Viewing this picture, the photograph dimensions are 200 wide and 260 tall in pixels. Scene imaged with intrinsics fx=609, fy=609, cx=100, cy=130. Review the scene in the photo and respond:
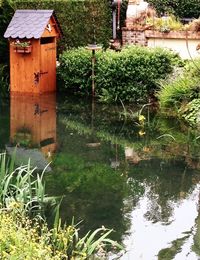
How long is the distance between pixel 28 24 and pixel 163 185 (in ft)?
25.7

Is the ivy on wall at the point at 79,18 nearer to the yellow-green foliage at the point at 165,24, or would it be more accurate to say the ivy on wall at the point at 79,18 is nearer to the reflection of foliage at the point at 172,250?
the yellow-green foliage at the point at 165,24

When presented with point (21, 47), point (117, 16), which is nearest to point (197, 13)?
point (117, 16)

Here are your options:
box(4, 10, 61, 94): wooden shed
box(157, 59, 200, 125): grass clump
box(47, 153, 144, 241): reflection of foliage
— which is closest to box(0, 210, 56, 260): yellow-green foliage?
box(47, 153, 144, 241): reflection of foliage

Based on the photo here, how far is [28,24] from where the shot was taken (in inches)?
623

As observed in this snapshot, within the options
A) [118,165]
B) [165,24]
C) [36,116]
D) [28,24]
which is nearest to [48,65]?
[28,24]

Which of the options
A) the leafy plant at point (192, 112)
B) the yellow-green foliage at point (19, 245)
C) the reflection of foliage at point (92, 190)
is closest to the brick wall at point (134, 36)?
the leafy plant at point (192, 112)

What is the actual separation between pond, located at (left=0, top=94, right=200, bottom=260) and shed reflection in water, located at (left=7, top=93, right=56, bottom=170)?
2 cm

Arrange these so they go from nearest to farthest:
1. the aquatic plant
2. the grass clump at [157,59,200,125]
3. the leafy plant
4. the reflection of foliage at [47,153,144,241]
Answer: the aquatic plant < the reflection of foliage at [47,153,144,241] < the leafy plant < the grass clump at [157,59,200,125]

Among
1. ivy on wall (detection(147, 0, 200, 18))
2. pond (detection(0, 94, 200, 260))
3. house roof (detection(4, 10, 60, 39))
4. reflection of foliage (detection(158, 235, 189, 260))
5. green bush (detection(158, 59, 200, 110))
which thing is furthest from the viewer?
ivy on wall (detection(147, 0, 200, 18))

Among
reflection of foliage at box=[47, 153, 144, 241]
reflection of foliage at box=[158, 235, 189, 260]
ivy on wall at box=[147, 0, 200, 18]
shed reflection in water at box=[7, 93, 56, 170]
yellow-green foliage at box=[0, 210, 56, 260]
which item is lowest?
reflection of foliage at box=[158, 235, 189, 260]

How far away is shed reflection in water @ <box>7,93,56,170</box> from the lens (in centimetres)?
1091

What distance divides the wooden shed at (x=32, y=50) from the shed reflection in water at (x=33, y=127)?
14.5 inches

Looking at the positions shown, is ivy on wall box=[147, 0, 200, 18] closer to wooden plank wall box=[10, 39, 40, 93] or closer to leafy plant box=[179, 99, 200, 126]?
wooden plank wall box=[10, 39, 40, 93]

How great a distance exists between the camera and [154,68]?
49.1ft
